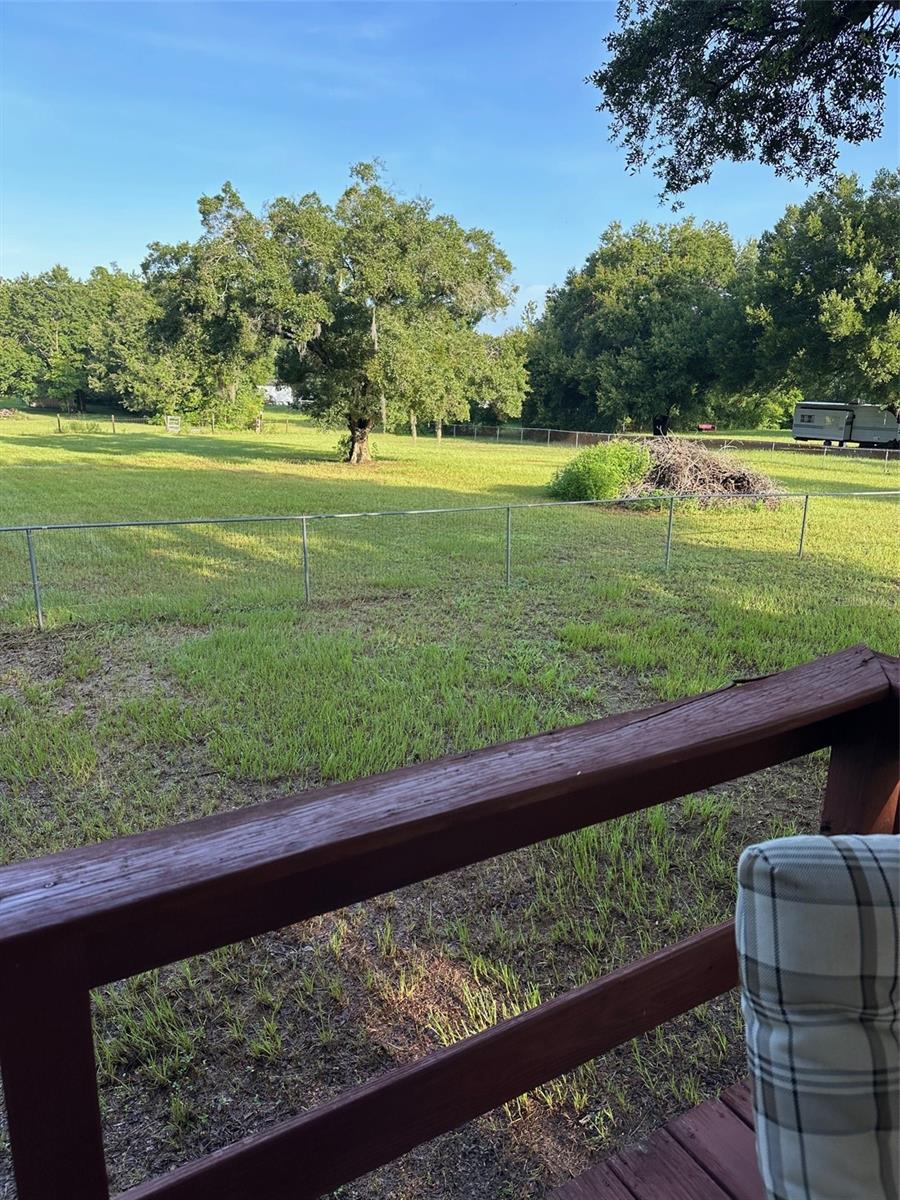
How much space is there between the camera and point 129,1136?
5.45 feet

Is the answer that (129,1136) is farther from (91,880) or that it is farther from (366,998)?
(91,880)

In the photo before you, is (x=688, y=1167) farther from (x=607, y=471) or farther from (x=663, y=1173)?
(x=607, y=471)

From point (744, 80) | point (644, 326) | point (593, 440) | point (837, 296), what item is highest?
point (644, 326)

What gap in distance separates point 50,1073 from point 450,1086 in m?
0.55

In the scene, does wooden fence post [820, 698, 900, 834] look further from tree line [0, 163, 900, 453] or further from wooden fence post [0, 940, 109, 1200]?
tree line [0, 163, 900, 453]

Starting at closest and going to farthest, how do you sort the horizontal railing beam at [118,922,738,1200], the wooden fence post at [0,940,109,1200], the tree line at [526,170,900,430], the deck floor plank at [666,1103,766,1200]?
the wooden fence post at [0,940,109,1200]
the horizontal railing beam at [118,922,738,1200]
the deck floor plank at [666,1103,766,1200]
the tree line at [526,170,900,430]

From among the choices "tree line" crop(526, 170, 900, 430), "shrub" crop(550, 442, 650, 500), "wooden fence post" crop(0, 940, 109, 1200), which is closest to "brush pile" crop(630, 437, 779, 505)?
"shrub" crop(550, 442, 650, 500)

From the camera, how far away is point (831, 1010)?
616 mm

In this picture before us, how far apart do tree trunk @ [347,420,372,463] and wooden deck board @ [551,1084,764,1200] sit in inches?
810

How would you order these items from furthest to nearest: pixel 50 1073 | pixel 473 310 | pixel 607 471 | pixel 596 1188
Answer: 1. pixel 473 310
2. pixel 607 471
3. pixel 596 1188
4. pixel 50 1073

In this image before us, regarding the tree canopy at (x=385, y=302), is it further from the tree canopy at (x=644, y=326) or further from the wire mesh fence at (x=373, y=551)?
the tree canopy at (x=644, y=326)

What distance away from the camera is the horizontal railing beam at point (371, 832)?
0.60 m

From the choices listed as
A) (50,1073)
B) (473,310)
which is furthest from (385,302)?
(50,1073)

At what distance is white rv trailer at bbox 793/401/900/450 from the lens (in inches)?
1266
